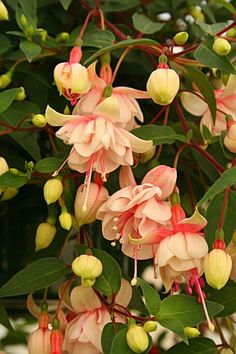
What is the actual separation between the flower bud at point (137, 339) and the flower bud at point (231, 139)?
20 centimetres

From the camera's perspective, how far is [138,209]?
2.39ft

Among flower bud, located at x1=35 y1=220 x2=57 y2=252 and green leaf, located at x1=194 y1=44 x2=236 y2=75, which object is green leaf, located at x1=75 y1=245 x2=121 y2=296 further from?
green leaf, located at x1=194 y1=44 x2=236 y2=75

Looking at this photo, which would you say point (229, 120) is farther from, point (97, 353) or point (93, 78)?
point (97, 353)

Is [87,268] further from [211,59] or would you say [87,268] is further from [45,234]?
[211,59]

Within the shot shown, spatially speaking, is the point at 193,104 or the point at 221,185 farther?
the point at 193,104

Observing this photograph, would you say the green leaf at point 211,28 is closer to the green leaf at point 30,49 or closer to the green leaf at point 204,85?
the green leaf at point 204,85

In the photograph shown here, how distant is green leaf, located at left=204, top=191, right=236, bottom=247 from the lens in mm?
784

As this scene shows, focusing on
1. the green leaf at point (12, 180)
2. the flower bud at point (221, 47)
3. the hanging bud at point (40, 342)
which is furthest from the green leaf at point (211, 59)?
the hanging bud at point (40, 342)

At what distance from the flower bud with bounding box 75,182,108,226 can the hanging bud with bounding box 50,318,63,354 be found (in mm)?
110

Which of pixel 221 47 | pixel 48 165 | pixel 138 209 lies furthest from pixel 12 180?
pixel 221 47

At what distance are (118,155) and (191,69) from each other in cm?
13

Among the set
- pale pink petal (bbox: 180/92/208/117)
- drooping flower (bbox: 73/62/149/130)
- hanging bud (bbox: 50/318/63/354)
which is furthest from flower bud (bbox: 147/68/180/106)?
hanging bud (bbox: 50/318/63/354)

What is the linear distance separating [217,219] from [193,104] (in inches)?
6.4

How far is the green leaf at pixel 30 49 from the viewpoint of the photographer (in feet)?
2.82
